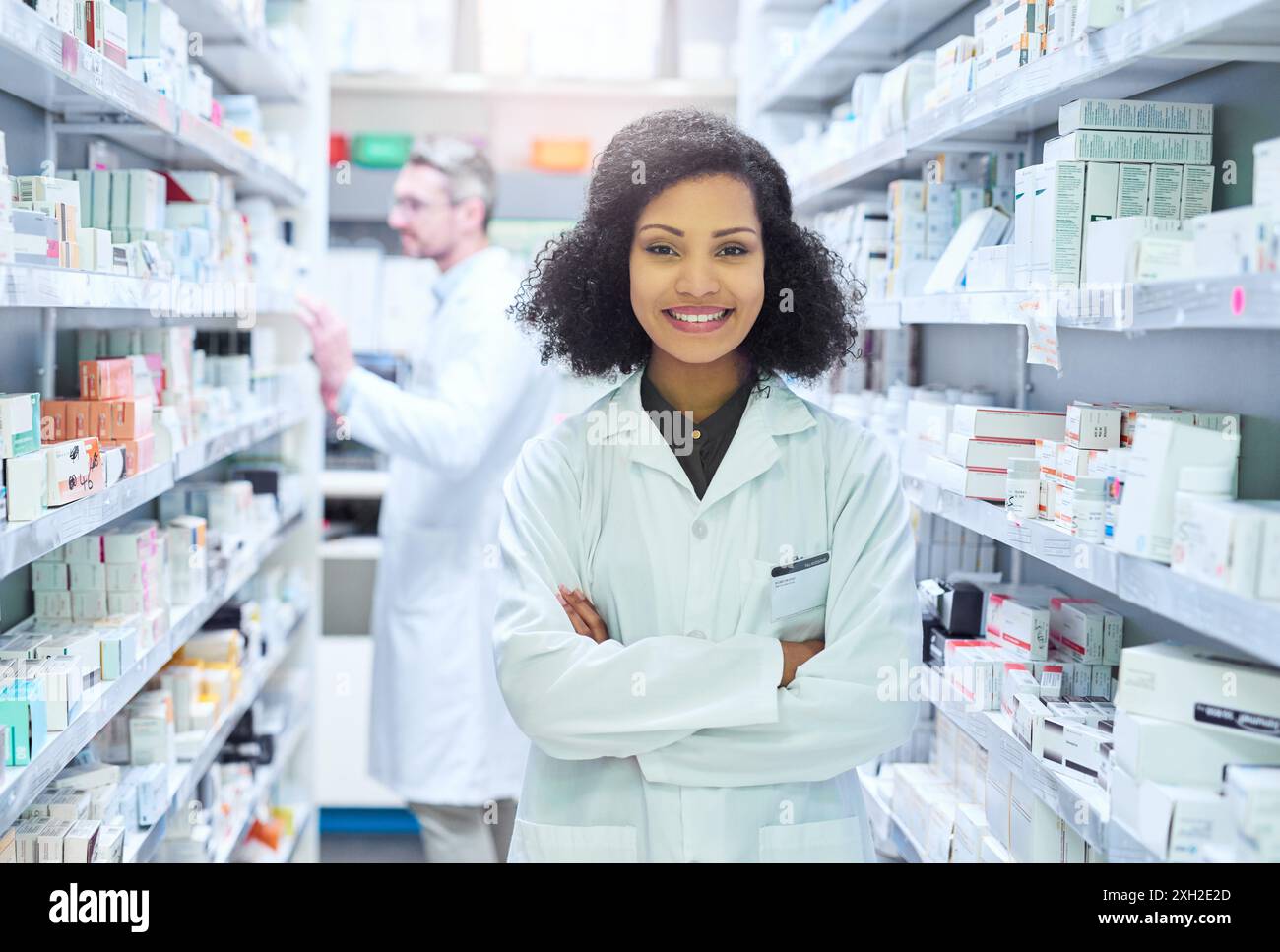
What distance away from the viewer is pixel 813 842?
68.2 inches

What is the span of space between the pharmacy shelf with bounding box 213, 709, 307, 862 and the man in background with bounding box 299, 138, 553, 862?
29 centimetres

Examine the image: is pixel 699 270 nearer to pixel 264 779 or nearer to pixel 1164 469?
pixel 1164 469

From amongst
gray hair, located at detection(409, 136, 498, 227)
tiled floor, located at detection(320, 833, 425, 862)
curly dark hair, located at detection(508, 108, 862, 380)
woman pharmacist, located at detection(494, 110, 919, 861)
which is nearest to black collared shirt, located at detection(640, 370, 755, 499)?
woman pharmacist, located at detection(494, 110, 919, 861)

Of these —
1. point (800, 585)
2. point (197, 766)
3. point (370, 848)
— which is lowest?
point (370, 848)

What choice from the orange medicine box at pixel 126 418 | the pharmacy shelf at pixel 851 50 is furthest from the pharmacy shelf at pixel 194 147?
the pharmacy shelf at pixel 851 50

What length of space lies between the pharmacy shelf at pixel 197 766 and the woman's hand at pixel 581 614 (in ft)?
2.87

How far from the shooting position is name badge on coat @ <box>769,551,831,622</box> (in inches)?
69.1

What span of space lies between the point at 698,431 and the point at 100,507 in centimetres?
93

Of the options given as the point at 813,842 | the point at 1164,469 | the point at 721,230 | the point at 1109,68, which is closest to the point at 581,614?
the point at 813,842

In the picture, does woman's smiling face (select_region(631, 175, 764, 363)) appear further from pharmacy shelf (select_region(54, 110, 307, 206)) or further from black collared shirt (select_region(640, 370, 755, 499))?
pharmacy shelf (select_region(54, 110, 307, 206))

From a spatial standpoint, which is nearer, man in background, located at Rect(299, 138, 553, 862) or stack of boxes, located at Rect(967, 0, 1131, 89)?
stack of boxes, located at Rect(967, 0, 1131, 89)

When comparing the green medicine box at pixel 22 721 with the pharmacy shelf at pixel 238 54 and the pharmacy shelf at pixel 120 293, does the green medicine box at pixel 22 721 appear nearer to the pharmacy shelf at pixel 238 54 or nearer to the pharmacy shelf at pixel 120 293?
the pharmacy shelf at pixel 120 293
